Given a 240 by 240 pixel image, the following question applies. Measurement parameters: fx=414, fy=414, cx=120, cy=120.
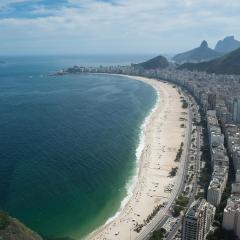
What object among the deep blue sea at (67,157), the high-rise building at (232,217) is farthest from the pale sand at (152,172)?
the high-rise building at (232,217)

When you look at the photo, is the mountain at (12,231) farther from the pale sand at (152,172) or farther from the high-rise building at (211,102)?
the high-rise building at (211,102)

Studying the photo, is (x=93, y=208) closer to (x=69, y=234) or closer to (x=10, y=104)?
(x=69, y=234)

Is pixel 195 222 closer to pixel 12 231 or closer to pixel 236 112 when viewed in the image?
pixel 12 231

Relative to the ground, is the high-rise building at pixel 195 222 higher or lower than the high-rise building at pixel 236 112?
lower

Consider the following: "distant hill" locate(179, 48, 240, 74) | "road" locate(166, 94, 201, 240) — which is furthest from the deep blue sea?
"distant hill" locate(179, 48, 240, 74)

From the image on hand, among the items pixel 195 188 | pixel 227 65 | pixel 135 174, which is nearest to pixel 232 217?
pixel 195 188
